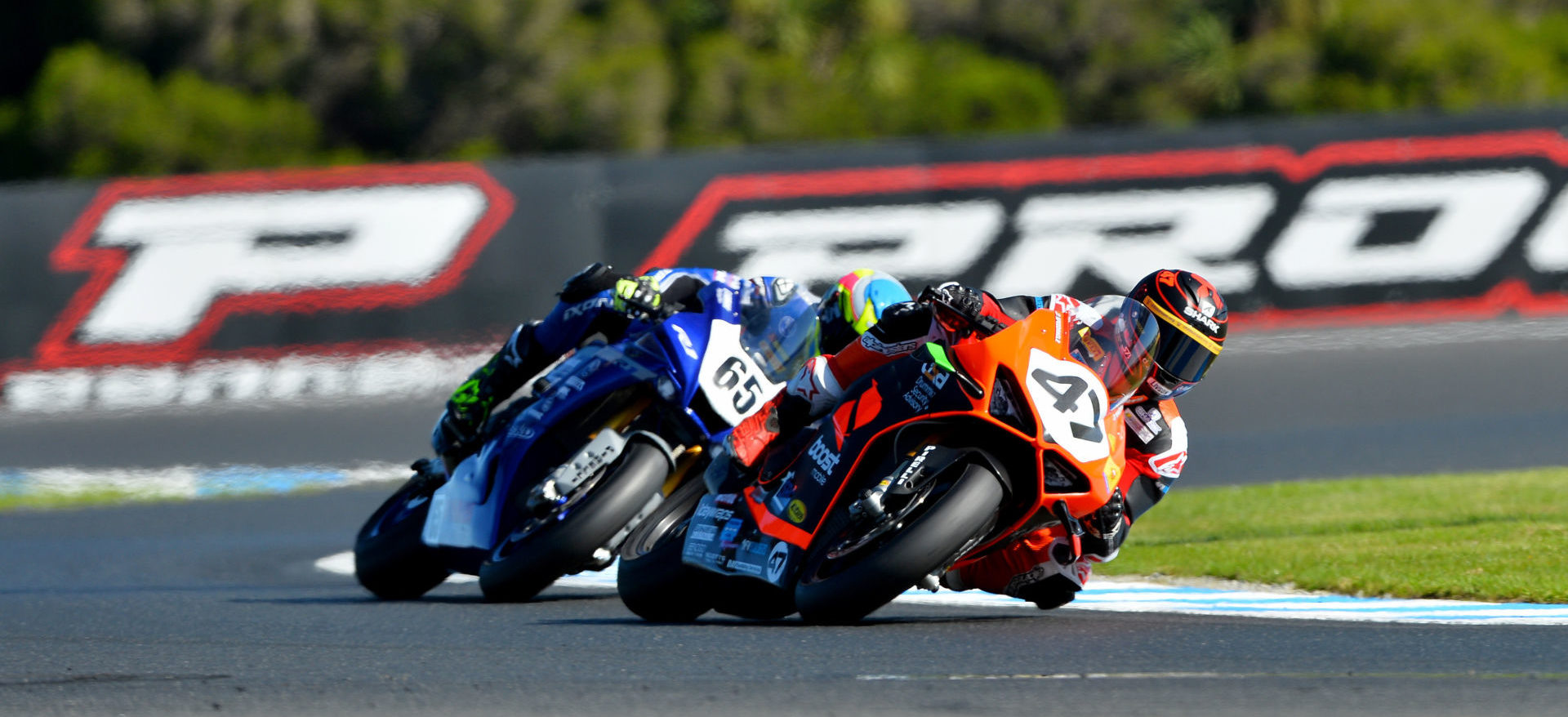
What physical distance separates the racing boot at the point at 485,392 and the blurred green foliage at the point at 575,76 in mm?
15317

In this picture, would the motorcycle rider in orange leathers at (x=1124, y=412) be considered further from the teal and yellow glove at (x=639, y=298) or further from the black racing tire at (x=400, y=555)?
the black racing tire at (x=400, y=555)

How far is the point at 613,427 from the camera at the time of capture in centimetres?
725

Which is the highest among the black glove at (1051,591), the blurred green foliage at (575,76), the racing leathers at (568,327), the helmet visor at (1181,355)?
the helmet visor at (1181,355)

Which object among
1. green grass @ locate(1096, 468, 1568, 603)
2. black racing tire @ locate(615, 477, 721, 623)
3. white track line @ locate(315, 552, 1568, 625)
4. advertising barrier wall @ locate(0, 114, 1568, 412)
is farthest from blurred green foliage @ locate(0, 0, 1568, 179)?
black racing tire @ locate(615, 477, 721, 623)

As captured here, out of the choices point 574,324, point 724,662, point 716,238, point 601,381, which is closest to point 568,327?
point 574,324

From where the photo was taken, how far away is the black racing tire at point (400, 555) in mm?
7621

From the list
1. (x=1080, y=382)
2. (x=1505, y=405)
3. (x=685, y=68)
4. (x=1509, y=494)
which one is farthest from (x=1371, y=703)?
(x=685, y=68)

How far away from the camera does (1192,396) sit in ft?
47.5

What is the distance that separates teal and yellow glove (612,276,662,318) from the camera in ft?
23.7

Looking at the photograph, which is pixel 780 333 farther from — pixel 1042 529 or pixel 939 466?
pixel 939 466

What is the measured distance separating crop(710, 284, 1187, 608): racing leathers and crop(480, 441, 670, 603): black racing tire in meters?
0.57

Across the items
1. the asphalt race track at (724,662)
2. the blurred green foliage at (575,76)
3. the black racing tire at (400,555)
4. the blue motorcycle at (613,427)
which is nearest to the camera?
the asphalt race track at (724,662)

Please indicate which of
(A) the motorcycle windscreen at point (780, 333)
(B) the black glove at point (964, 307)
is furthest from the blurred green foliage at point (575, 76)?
(B) the black glove at point (964, 307)

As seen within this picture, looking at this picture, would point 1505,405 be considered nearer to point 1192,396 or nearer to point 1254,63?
point 1192,396
